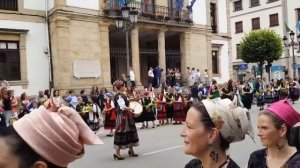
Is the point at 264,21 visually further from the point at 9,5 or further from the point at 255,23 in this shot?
the point at 9,5

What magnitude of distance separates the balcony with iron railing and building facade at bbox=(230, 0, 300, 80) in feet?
61.9

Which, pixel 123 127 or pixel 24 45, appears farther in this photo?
pixel 24 45

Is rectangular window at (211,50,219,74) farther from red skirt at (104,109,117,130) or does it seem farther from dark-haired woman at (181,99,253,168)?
dark-haired woman at (181,99,253,168)

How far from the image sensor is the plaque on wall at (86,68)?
23891mm

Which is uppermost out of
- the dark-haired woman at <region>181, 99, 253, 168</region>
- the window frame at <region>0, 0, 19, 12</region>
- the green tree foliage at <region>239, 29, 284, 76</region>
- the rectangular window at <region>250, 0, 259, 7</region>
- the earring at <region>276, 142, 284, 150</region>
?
the rectangular window at <region>250, 0, 259, 7</region>

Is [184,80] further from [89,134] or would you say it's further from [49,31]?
[89,134]

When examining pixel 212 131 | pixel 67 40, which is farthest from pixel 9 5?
pixel 212 131

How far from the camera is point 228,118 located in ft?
8.25

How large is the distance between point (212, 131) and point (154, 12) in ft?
87.2

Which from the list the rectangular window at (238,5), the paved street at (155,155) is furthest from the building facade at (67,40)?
the rectangular window at (238,5)

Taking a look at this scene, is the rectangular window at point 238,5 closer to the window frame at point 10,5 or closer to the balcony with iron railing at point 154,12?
the balcony with iron railing at point 154,12

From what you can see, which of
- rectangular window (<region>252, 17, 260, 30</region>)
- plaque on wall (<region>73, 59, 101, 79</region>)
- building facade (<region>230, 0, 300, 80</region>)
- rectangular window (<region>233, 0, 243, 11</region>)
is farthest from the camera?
rectangular window (<region>233, 0, 243, 11</region>)

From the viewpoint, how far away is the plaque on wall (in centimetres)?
2389

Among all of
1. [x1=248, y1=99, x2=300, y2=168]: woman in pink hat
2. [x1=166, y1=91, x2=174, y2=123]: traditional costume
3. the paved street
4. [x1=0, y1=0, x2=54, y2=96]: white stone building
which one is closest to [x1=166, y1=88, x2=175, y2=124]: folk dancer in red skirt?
[x1=166, y1=91, x2=174, y2=123]: traditional costume
